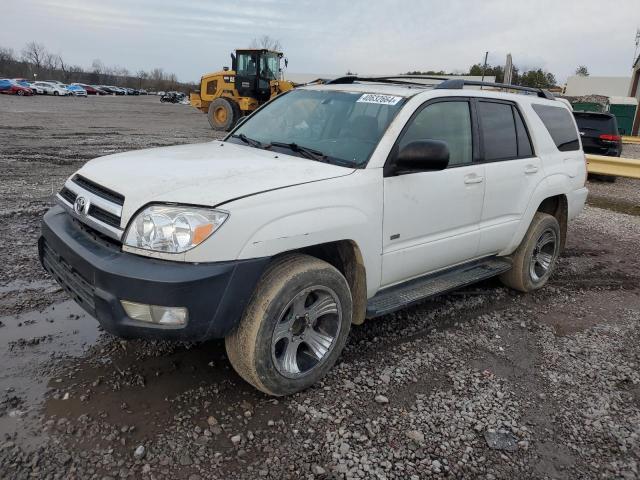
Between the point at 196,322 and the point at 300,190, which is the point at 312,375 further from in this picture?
the point at 300,190

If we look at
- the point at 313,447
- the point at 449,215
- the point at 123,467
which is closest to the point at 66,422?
the point at 123,467

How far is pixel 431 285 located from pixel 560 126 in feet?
8.28

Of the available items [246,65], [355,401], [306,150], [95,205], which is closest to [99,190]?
[95,205]

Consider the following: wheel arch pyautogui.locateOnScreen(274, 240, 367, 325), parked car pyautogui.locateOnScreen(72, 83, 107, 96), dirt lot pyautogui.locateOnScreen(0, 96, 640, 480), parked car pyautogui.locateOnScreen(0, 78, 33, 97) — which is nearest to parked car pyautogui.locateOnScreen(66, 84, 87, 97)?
parked car pyautogui.locateOnScreen(0, 78, 33, 97)

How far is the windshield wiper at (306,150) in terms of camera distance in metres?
3.40

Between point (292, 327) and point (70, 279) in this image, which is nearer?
point (70, 279)

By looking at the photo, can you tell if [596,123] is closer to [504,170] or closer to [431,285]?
[504,170]

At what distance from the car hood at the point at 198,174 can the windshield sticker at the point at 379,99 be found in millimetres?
774

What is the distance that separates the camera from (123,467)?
2.44 m

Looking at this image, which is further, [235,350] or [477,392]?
[477,392]

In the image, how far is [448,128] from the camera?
3.93 m

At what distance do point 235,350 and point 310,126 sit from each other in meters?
1.86

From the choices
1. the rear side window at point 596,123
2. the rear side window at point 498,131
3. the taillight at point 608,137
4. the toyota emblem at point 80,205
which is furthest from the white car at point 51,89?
the rear side window at point 498,131

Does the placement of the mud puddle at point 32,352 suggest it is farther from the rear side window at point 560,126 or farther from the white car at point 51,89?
the white car at point 51,89
